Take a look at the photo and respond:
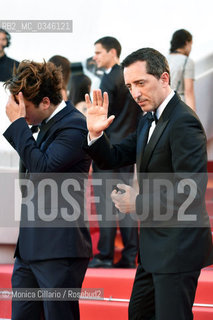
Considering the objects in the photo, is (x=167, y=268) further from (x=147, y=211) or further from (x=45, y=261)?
(x=45, y=261)

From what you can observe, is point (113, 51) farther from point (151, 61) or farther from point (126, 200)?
point (126, 200)

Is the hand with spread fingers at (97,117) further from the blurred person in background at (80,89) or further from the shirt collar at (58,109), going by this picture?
the blurred person in background at (80,89)

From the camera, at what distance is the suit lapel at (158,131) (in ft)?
5.82

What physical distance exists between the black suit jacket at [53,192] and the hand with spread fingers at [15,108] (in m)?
0.03

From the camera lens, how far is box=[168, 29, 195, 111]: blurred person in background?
3.77m

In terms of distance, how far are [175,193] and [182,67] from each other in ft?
7.47

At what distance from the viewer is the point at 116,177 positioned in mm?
3369

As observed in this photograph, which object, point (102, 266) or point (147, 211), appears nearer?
point (147, 211)

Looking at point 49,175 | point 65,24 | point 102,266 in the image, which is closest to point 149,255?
point 49,175

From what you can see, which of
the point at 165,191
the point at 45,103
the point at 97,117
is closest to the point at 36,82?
the point at 45,103

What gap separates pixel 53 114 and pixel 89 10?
5618 millimetres

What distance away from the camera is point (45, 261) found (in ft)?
6.44

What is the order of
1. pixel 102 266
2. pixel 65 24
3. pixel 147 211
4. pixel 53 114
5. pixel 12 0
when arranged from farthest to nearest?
1. pixel 12 0
2. pixel 65 24
3. pixel 102 266
4. pixel 53 114
5. pixel 147 211

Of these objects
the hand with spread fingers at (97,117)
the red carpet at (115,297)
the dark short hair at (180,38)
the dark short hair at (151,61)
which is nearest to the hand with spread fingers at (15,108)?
the hand with spread fingers at (97,117)
